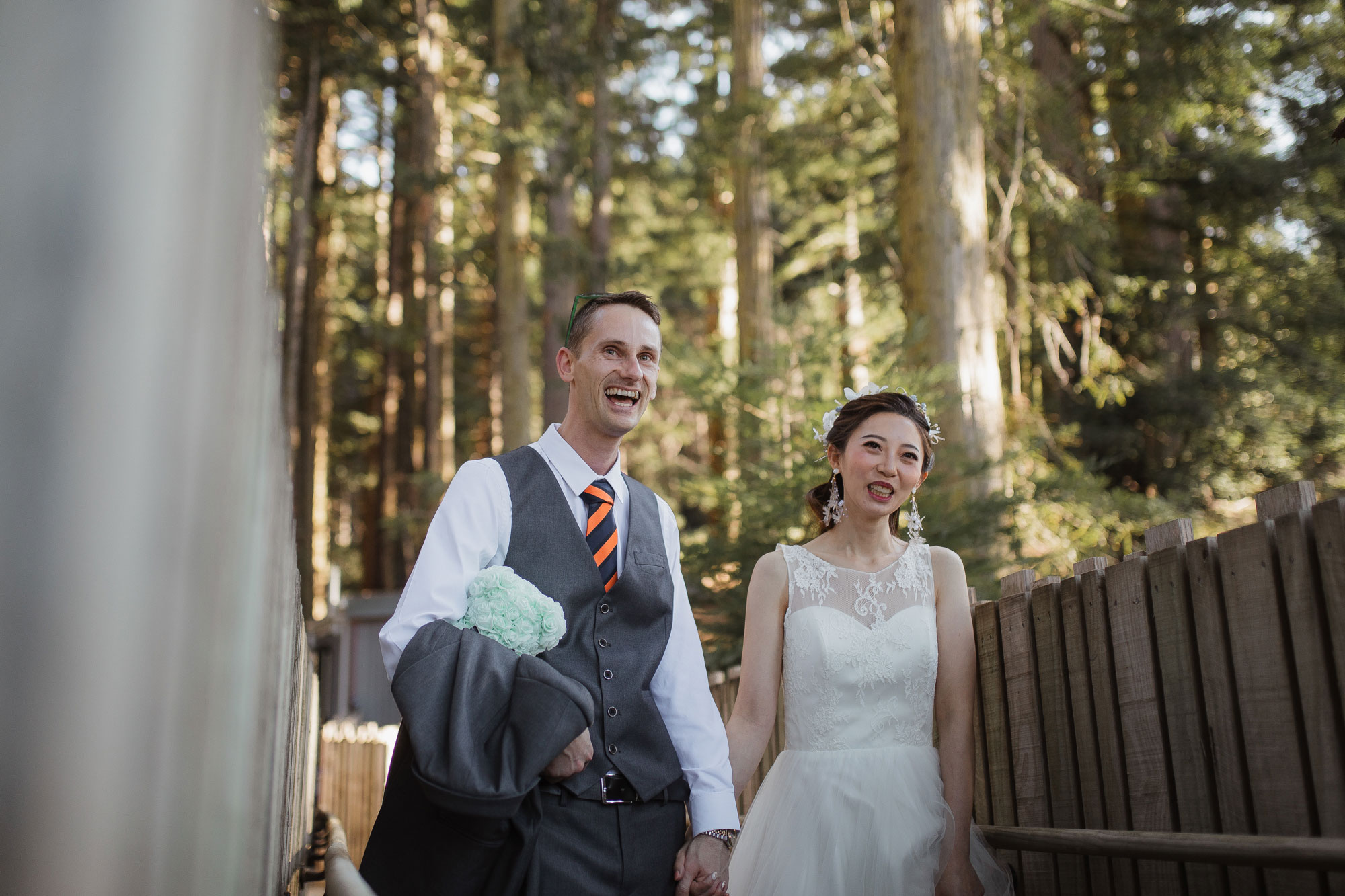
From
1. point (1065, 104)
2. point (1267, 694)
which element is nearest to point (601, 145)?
point (1065, 104)

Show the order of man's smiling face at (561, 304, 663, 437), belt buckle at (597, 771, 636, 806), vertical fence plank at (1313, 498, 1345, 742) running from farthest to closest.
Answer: man's smiling face at (561, 304, 663, 437), belt buckle at (597, 771, 636, 806), vertical fence plank at (1313, 498, 1345, 742)

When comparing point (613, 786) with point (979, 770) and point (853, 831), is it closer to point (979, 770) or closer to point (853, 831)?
point (853, 831)

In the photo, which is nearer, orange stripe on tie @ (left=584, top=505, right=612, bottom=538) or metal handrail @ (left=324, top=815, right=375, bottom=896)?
metal handrail @ (left=324, top=815, right=375, bottom=896)

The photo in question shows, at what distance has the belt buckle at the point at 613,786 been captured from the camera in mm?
2449

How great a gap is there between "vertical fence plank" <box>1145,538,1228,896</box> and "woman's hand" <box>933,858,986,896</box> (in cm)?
70

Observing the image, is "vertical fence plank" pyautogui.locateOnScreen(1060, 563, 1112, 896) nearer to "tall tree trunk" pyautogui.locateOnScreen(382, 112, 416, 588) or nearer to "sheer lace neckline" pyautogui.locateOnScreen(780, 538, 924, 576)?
"sheer lace neckline" pyautogui.locateOnScreen(780, 538, 924, 576)

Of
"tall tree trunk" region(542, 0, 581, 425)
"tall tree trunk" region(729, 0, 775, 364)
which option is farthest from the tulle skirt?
"tall tree trunk" region(542, 0, 581, 425)

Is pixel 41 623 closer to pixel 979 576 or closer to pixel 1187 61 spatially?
pixel 979 576

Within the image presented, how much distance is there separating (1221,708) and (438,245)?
1681cm

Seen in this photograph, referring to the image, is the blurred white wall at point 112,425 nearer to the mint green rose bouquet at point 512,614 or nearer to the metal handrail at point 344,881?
the metal handrail at point 344,881

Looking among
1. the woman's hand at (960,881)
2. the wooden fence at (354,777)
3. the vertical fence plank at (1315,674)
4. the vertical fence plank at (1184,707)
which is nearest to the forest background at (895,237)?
the wooden fence at (354,777)

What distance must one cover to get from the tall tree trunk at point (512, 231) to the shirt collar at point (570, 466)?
→ 11.0 metres

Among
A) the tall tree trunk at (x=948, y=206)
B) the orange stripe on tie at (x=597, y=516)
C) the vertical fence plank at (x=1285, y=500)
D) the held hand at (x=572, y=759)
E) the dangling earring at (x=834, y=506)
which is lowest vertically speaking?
the held hand at (x=572, y=759)

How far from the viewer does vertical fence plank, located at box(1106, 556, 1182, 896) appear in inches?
109
